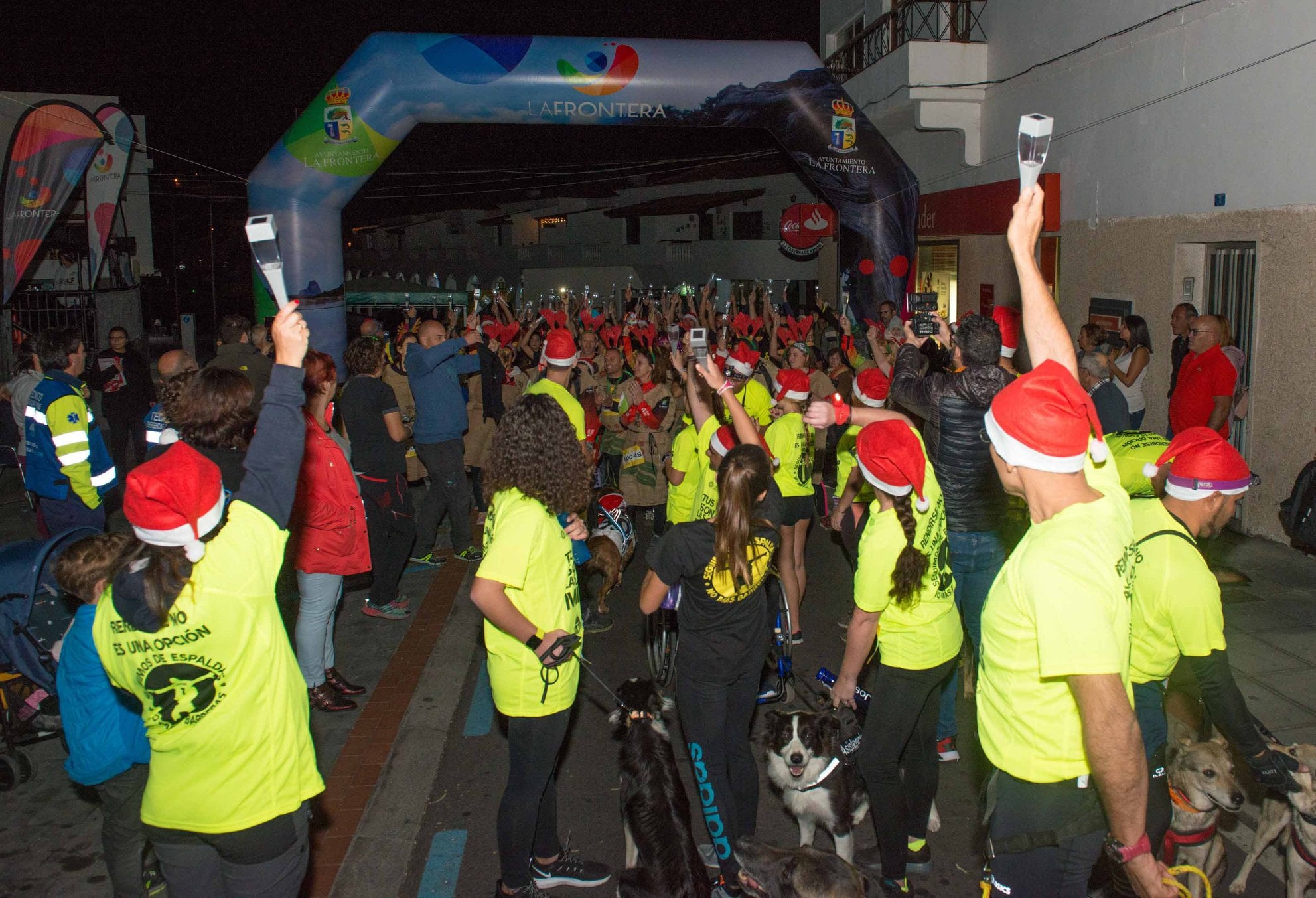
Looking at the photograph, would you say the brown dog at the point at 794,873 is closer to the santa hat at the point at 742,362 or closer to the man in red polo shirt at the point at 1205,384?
the santa hat at the point at 742,362

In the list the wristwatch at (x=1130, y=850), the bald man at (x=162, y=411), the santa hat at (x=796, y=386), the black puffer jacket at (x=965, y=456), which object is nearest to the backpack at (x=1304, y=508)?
the black puffer jacket at (x=965, y=456)

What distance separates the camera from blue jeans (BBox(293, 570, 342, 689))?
5.82 meters

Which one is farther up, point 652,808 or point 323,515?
point 323,515

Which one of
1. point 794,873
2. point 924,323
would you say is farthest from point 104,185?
point 794,873

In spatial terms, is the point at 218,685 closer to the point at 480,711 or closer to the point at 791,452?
the point at 480,711

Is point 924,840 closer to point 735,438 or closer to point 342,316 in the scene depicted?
point 735,438

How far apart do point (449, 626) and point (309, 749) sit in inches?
176

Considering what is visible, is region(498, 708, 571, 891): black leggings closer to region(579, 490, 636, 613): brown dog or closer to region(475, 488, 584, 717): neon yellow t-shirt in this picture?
region(475, 488, 584, 717): neon yellow t-shirt

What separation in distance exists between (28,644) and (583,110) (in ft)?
37.2

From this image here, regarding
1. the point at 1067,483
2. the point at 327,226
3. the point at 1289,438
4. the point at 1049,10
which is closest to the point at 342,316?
the point at 327,226

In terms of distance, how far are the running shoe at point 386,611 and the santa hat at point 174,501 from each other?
5.13 meters

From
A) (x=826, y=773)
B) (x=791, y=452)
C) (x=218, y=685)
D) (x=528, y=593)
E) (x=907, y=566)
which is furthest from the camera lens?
(x=791, y=452)

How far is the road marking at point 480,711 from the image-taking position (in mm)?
5879

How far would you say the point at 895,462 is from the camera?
3.84 meters
